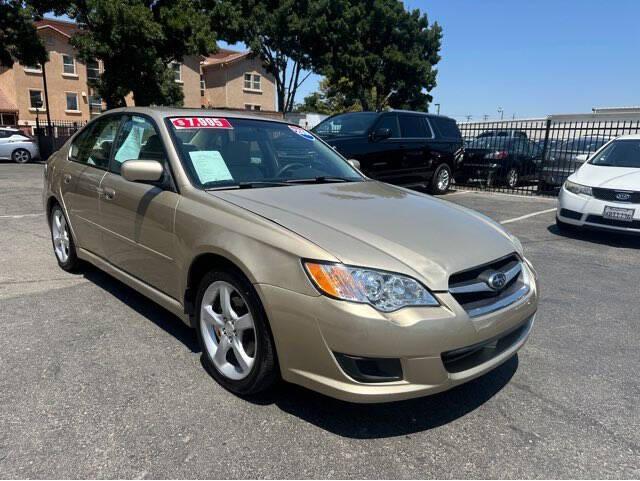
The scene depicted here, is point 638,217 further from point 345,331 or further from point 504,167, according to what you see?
point 504,167

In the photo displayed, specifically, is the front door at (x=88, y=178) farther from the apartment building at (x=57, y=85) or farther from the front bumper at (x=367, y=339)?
the apartment building at (x=57, y=85)

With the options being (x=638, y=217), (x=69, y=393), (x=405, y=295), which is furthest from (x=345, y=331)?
(x=638, y=217)

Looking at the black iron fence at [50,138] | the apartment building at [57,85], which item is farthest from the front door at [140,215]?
the apartment building at [57,85]

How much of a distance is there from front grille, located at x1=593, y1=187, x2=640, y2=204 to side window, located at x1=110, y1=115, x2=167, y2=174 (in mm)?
6063

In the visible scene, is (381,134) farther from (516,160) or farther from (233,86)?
(233,86)

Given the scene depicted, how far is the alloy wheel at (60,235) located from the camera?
454cm

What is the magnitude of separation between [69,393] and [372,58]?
2854 centimetres

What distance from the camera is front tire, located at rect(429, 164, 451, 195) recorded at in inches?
424

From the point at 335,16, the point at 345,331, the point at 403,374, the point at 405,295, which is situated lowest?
the point at 403,374

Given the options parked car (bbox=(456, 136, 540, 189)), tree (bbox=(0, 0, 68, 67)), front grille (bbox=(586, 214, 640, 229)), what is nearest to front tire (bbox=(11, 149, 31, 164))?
tree (bbox=(0, 0, 68, 67))

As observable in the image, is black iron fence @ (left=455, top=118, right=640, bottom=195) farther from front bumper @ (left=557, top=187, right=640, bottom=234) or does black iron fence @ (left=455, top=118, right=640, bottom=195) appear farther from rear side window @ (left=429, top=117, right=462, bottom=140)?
front bumper @ (left=557, top=187, right=640, bottom=234)

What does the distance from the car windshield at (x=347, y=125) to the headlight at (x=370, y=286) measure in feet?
23.8

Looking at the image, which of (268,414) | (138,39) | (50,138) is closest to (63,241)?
(268,414)

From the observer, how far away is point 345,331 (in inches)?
81.0
